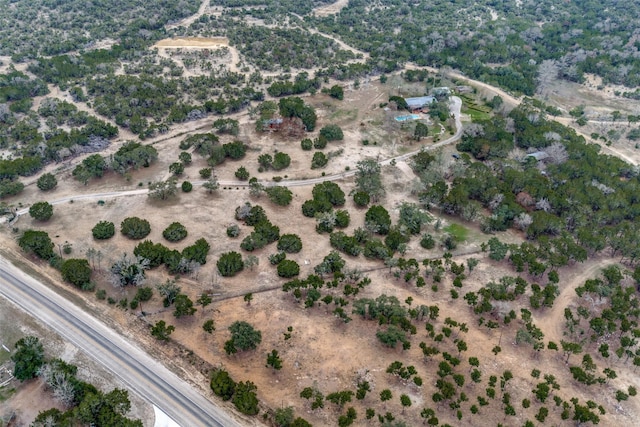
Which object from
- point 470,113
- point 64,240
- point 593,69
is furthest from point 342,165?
point 593,69

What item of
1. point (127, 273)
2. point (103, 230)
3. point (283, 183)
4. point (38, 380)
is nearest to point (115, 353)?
point (38, 380)

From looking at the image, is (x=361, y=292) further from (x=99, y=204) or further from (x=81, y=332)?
(x=99, y=204)

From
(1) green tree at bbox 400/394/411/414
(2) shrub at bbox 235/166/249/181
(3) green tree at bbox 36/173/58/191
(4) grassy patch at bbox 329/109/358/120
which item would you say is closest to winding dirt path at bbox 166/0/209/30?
(4) grassy patch at bbox 329/109/358/120

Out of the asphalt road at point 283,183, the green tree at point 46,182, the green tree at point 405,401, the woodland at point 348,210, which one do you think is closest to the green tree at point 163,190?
the woodland at point 348,210

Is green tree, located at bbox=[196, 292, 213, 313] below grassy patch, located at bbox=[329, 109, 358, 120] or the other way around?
the other way around

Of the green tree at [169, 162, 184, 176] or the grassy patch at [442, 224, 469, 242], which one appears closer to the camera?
the grassy patch at [442, 224, 469, 242]

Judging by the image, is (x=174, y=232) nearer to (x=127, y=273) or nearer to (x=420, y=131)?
(x=127, y=273)

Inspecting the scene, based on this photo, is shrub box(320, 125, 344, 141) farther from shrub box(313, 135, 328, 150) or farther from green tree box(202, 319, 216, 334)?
green tree box(202, 319, 216, 334)
